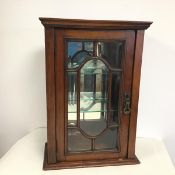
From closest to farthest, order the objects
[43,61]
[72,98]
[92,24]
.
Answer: [92,24], [72,98], [43,61]

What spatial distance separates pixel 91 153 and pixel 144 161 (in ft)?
0.86

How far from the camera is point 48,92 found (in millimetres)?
869

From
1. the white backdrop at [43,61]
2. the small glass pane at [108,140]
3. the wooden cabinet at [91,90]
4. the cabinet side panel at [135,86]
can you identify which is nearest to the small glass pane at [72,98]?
the wooden cabinet at [91,90]

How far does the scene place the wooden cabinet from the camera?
824 millimetres

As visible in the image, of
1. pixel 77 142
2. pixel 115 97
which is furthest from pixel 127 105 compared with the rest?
pixel 77 142

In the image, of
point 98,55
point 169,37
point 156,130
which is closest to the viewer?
point 98,55

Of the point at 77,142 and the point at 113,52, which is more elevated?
the point at 113,52

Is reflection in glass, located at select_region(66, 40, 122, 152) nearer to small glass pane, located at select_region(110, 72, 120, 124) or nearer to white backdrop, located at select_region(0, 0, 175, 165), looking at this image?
small glass pane, located at select_region(110, 72, 120, 124)

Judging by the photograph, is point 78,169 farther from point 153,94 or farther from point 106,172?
point 153,94

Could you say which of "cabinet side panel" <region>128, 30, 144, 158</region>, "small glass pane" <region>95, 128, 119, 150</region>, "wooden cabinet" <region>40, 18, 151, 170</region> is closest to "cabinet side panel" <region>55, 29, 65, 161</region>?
"wooden cabinet" <region>40, 18, 151, 170</region>

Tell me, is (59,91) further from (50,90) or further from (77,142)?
(77,142)

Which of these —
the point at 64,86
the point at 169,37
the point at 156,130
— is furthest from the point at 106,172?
the point at 169,37

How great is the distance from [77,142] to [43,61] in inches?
20.0

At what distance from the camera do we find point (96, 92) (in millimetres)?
935
